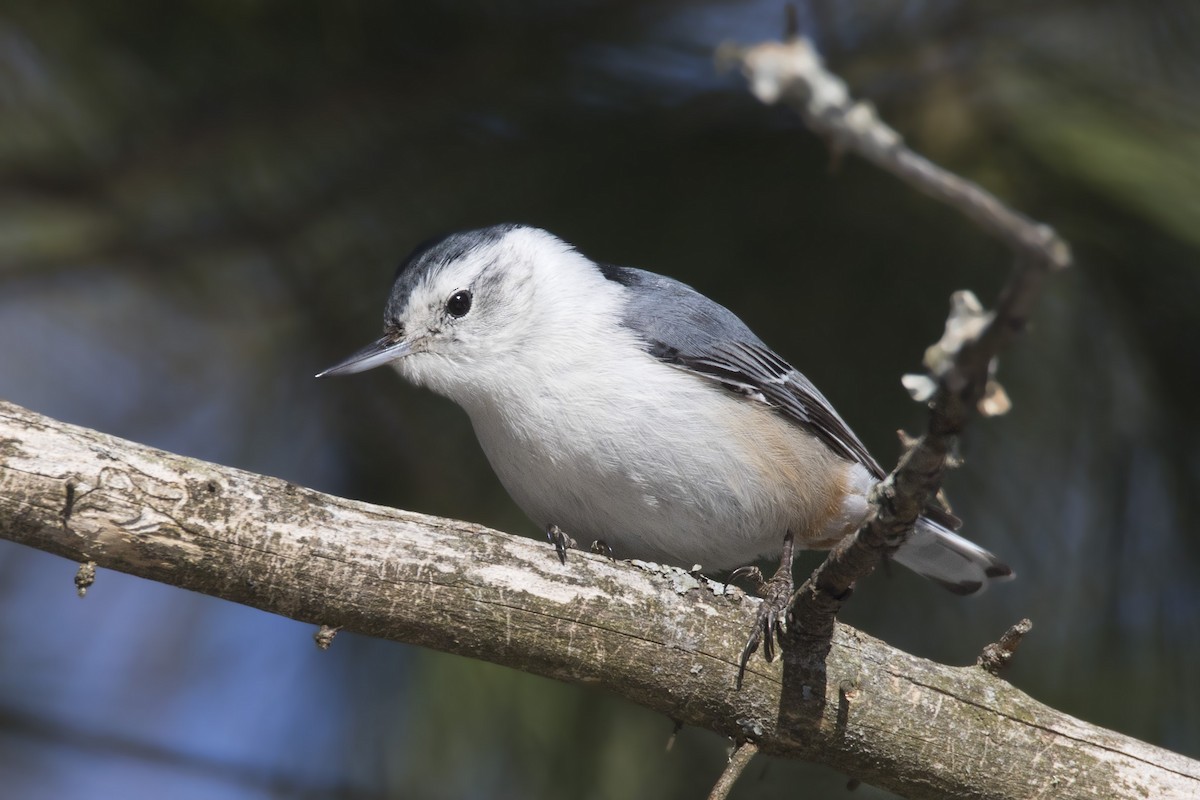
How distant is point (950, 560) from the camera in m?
2.02

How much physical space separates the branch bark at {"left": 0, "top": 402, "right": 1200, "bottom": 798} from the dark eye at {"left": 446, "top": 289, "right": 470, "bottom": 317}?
590 mm

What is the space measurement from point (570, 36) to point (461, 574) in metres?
1.03

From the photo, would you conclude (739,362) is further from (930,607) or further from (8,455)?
(8,455)

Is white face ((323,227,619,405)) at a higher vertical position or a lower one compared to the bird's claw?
higher

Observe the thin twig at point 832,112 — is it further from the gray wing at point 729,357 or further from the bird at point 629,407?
the gray wing at point 729,357

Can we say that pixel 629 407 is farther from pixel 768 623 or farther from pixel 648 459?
pixel 768 623

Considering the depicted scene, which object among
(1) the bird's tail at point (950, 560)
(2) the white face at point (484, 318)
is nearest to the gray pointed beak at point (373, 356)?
(2) the white face at point (484, 318)

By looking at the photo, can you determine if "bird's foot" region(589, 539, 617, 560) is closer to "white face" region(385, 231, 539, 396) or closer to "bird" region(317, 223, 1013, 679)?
"bird" region(317, 223, 1013, 679)

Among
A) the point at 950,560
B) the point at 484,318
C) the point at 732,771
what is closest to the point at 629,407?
the point at 484,318

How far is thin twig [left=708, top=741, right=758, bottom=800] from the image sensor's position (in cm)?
130

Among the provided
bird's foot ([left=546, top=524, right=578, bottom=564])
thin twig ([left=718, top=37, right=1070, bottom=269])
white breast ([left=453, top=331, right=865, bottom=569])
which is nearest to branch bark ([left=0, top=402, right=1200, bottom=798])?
bird's foot ([left=546, top=524, right=578, bottom=564])

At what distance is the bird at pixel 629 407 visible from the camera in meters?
1.74

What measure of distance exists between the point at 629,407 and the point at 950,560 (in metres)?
0.73

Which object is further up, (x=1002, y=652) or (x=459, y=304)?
(x=459, y=304)
